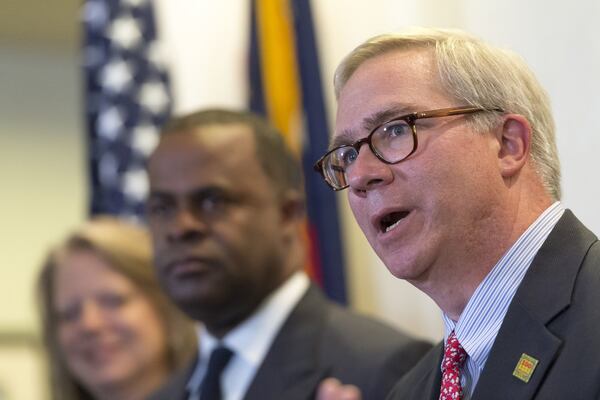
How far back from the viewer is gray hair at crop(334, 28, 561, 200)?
7.91 ft

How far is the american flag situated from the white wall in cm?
16

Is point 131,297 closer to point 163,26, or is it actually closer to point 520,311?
point 163,26

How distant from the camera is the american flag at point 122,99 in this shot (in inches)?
223

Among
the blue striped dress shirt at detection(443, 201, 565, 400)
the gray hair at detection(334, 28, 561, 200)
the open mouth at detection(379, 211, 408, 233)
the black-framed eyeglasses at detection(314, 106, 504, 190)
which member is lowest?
the blue striped dress shirt at detection(443, 201, 565, 400)

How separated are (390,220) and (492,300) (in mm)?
259

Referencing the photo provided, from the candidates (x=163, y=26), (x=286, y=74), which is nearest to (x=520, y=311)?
(x=286, y=74)

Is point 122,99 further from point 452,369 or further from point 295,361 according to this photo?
point 452,369

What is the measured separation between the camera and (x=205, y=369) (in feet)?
12.5

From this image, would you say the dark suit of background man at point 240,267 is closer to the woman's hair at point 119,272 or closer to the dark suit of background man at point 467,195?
the woman's hair at point 119,272

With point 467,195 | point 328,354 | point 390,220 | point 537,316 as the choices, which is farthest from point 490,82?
point 328,354

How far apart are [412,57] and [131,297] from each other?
7.97ft

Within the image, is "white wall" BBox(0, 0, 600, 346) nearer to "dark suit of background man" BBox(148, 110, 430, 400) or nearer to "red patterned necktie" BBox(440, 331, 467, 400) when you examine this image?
"dark suit of background man" BBox(148, 110, 430, 400)

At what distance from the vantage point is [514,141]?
241cm

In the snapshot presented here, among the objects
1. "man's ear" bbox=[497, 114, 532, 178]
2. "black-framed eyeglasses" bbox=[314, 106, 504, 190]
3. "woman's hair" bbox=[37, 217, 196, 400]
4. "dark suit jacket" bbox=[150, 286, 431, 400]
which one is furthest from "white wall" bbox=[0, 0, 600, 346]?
"black-framed eyeglasses" bbox=[314, 106, 504, 190]
